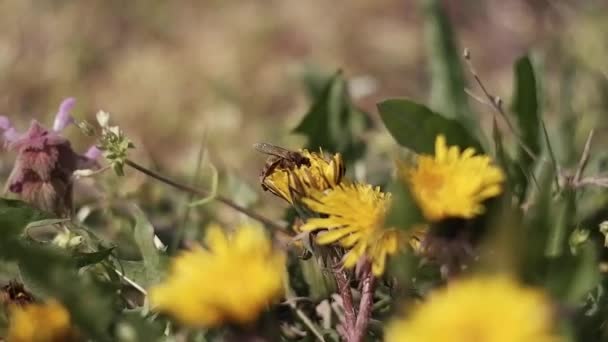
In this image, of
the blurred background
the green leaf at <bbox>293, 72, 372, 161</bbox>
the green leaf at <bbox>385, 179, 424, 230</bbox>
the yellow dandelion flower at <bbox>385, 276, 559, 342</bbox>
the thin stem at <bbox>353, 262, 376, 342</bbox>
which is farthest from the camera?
the blurred background

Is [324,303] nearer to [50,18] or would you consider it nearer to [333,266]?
[333,266]

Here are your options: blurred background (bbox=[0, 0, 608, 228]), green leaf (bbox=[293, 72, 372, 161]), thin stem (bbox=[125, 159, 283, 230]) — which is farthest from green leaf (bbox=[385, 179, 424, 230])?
blurred background (bbox=[0, 0, 608, 228])

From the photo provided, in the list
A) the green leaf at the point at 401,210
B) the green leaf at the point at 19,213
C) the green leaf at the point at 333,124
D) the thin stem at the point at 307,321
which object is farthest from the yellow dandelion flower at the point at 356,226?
the green leaf at the point at 333,124

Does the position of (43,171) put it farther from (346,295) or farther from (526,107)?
(526,107)

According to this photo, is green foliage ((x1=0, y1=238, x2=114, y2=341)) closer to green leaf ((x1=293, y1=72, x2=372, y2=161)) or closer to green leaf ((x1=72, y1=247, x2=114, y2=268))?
green leaf ((x1=72, y1=247, x2=114, y2=268))

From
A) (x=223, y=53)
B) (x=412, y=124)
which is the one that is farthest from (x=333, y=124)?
(x=223, y=53)

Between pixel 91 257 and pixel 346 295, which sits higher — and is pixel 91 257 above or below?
below

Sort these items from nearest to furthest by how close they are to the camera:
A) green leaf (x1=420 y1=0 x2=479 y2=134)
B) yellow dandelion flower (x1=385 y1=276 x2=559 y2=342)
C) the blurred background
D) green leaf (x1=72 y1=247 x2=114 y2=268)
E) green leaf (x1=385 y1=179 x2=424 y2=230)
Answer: yellow dandelion flower (x1=385 y1=276 x2=559 y2=342) → green leaf (x1=385 y1=179 x2=424 y2=230) → green leaf (x1=72 y1=247 x2=114 y2=268) → green leaf (x1=420 y1=0 x2=479 y2=134) → the blurred background
